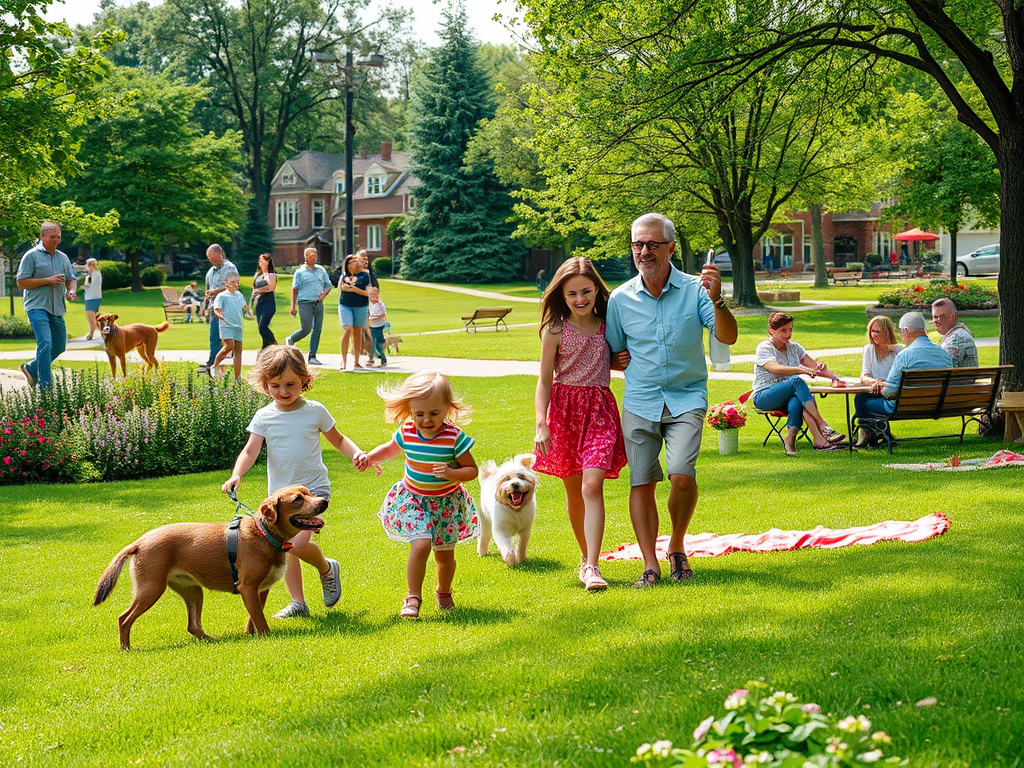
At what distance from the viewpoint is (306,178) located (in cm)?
8456

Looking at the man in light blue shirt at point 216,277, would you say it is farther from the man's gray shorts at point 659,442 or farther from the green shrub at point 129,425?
the man's gray shorts at point 659,442

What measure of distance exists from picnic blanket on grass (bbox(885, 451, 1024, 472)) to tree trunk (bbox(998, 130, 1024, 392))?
1.70 metres

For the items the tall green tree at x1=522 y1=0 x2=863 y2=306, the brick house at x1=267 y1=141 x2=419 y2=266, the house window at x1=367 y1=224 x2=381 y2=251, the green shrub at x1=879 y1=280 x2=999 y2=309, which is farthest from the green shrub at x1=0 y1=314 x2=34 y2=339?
the house window at x1=367 y1=224 x2=381 y2=251

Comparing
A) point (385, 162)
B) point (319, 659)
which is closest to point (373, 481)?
point (319, 659)

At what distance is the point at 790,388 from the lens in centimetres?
1223

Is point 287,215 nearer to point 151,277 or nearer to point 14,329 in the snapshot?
point 151,277

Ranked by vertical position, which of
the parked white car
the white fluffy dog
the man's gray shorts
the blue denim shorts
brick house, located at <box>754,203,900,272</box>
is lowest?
the white fluffy dog

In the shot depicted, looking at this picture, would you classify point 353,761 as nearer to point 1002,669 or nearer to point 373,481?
point 1002,669

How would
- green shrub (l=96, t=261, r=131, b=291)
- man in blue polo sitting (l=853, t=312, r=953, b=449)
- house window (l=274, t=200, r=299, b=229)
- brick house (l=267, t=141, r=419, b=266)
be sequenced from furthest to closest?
house window (l=274, t=200, r=299, b=229) < brick house (l=267, t=141, r=419, b=266) < green shrub (l=96, t=261, r=131, b=291) < man in blue polo sitting (l=853, t=312, r=953, b=449)

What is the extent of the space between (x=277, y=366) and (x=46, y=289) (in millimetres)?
9706

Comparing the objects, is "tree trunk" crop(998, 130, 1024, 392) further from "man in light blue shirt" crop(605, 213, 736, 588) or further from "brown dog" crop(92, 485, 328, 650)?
"brown dog" crop(92, 485, 328, 650)

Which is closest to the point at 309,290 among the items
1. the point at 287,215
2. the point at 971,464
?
the point at 971,464

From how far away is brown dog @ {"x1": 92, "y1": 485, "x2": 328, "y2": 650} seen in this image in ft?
18.4

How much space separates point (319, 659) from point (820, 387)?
28.0 feet
